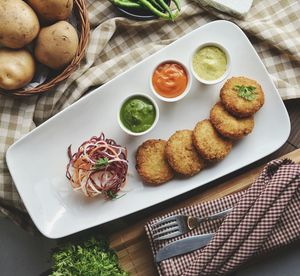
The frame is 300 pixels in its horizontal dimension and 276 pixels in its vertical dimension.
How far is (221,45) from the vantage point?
278 cm

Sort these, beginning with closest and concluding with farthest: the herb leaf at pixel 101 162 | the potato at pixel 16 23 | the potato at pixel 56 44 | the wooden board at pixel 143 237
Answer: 1. the potato at pixel 16 23
2. the potato at pixel 56 44
3. the herb leaf at pixel 101 162
4. the wooden board at pixel 143 237

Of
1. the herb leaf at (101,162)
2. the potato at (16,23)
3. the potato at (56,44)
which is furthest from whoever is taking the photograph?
the herb leaf at (101,162)

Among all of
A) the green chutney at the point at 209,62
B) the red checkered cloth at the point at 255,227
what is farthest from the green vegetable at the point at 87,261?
the green chutney at the point at 209,62

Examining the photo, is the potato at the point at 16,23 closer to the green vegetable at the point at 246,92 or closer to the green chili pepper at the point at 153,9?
the green chili pepper at the point at 153,9

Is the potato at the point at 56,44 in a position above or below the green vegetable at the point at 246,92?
above

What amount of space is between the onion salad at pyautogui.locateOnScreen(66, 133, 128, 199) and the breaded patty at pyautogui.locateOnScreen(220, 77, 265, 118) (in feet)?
2.07

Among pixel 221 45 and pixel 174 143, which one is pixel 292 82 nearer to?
pixel 221 45

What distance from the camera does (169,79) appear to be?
2764mm

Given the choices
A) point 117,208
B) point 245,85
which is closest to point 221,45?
point 245,85

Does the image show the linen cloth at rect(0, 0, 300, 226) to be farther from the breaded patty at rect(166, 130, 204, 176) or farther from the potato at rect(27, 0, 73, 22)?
the breaded patty at rect(166, 130, 204, 176)

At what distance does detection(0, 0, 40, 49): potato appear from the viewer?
2.51 metres

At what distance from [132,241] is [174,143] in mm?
591

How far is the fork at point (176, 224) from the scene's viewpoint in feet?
8.89

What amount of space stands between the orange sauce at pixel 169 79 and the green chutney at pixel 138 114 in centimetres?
10
